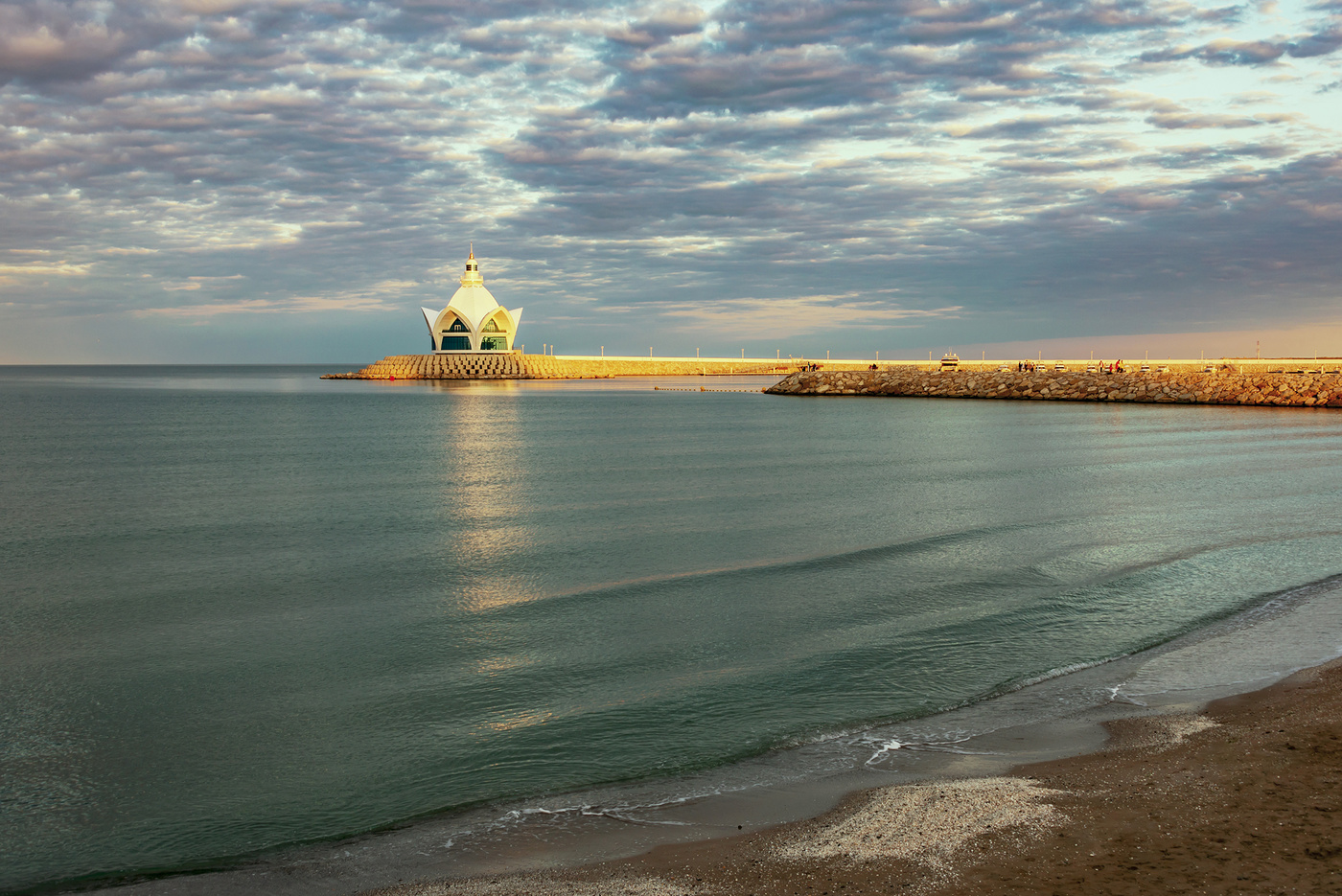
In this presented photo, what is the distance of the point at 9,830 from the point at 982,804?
240 inches

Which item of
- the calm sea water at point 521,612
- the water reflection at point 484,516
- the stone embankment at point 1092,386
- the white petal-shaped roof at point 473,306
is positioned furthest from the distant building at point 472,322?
the calm sea water at point 521,612

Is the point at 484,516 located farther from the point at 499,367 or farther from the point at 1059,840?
the point at 499,367

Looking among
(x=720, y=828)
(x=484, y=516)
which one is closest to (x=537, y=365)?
(x=484, y=516)

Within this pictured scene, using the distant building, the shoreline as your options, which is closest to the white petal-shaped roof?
the distant building

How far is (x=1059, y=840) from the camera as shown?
5062 millimetres

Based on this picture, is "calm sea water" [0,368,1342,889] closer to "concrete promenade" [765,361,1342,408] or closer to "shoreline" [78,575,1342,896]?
"shoreline" [78,575,1342,896]

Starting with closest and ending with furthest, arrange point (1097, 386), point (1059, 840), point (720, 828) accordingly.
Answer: point (1059, 840), point (720, 828), point (1097, 386)

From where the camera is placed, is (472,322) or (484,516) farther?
(472,322)

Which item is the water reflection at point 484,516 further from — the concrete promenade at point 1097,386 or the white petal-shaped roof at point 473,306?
the white petal-shaped roof at point 473,306

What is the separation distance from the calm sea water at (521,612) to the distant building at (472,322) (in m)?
106

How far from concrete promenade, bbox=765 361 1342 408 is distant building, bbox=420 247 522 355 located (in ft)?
191

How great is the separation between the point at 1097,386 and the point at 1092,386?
33 cm

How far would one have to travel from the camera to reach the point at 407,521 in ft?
60.5

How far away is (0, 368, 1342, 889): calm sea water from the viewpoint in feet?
22.0
